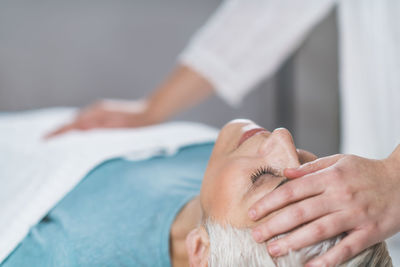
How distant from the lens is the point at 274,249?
0.52 metres

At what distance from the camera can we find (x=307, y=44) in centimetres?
186

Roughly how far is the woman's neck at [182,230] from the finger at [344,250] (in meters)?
0.28

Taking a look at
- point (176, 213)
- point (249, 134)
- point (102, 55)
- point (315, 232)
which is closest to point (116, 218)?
point (176, 213)

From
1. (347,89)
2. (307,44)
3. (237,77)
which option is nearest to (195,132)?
(237,77)

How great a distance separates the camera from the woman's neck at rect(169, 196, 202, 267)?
0.76 meters

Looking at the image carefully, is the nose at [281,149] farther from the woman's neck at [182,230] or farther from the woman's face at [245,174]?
the woman's neck at [182,230]

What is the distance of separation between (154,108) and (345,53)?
24.2 inches

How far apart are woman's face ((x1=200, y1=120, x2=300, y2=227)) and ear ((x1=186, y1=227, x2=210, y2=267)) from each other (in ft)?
0.12

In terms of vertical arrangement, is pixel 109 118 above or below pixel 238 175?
below

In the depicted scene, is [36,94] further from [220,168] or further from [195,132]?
[220,168]

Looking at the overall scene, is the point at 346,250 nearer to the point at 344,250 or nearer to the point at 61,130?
the point at 344,250

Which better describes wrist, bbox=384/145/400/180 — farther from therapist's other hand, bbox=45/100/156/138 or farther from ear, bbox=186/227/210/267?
therapist's other hand, bbox=45/100/156/138

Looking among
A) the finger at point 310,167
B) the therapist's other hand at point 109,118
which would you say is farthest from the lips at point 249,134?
the therapist's other hand at point 109,118

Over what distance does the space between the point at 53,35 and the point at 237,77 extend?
1.20 meters
